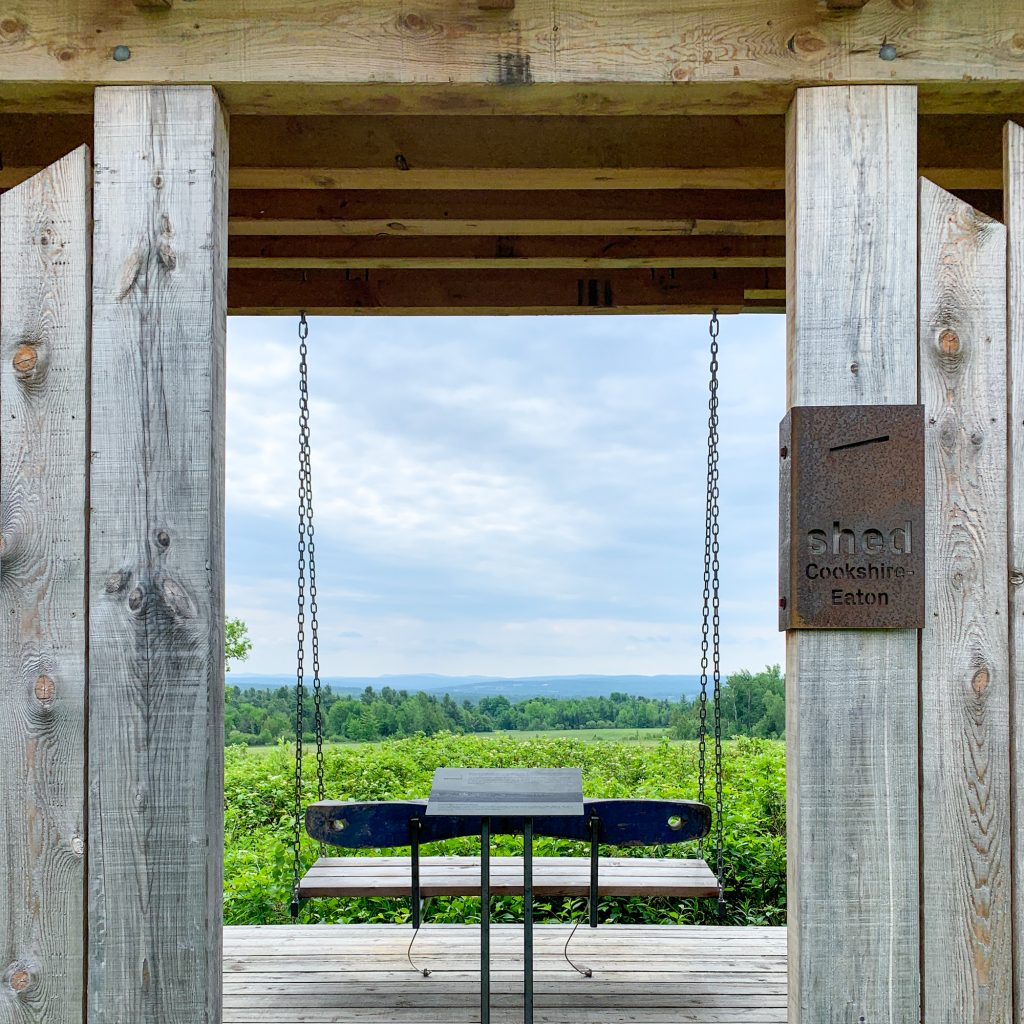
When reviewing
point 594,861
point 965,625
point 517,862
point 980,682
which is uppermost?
point 965,625

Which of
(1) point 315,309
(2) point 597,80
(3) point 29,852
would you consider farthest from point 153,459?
(1) point 315,309

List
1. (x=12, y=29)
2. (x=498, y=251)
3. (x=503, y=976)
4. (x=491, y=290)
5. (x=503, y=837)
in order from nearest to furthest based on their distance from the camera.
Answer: (x=12, y=29)
(x=503, y=976)
(x=498, y=251)
(x=491, y=290)
(x=503, y=837)

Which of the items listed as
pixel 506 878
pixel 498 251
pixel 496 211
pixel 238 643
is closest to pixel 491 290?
pixel 498 251

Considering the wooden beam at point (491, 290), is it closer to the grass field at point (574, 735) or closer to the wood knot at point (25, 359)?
the wood knot at point (25, 359)

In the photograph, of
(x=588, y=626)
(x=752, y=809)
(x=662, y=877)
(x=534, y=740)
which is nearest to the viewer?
(x=662, y=877)

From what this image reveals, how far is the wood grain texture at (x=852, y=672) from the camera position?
6.89 feet

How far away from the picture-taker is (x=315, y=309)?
433 cm

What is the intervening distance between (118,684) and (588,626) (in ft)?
32.9

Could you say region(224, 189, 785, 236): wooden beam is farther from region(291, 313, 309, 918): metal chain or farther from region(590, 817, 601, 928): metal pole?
region(590, 817, 601, 928): metal pole

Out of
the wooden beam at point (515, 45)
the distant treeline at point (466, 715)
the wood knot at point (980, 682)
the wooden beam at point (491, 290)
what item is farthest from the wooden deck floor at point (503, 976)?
the distant treeline at point (466, 715)

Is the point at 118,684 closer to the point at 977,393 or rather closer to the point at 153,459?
the point at 153,459

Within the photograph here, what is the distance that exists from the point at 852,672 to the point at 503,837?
14.5 feet

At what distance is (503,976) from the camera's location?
3.48 metres

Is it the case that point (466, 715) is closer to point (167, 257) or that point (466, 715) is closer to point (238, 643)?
point (238, 643)
